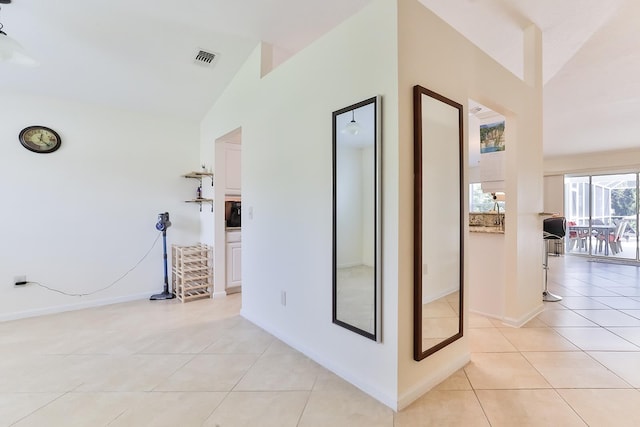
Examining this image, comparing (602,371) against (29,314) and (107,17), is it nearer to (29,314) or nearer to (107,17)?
(107,17)

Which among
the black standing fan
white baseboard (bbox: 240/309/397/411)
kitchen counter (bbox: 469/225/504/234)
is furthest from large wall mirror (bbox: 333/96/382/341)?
the black standing fan

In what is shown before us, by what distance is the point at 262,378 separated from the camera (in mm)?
2096

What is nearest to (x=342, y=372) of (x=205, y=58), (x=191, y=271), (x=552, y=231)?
(x=191, y=271)

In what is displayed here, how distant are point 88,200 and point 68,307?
4.17 feet

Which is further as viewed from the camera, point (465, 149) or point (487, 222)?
point (487, 222)

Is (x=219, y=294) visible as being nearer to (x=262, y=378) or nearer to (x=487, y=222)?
(x=262, y=378)

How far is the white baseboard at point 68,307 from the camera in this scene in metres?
3.26

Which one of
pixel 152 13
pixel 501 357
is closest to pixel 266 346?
pixel 501 357

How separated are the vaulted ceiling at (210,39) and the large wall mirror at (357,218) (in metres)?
1.32

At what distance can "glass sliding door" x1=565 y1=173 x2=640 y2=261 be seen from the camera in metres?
6.59

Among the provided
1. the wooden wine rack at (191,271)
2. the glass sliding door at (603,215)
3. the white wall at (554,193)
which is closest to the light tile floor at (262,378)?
the wooden wine rack at (191,271)

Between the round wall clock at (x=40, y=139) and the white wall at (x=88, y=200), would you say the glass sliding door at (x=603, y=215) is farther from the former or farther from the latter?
the round wall clock at (x=40, y=139)

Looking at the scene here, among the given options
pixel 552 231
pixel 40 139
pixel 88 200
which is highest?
pixel 40 139

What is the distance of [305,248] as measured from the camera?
2469mm
